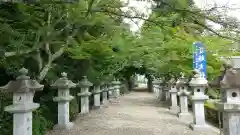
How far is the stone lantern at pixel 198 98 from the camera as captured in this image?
281 inches

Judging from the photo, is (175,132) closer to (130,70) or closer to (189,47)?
(189,47)

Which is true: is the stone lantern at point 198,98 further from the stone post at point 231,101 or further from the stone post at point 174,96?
the stone post at point 174,96

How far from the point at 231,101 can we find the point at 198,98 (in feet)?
10.9

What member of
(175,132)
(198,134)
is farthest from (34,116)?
(198,134)

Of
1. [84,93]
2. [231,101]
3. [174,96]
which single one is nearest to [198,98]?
[231,101]

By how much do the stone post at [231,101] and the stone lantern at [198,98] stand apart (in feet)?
10.5

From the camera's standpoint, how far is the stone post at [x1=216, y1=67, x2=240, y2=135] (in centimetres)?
384

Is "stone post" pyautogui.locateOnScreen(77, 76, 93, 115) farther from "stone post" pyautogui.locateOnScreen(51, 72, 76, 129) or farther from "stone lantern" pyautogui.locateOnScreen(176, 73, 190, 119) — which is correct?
"stone lantern" pyautogui.locateOnScreen(176, 73, 190, 119)

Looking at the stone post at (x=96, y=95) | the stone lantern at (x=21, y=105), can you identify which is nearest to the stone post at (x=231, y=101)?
the stone lantern at (x=21, y=105)

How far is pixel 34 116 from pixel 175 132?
3.48 metres

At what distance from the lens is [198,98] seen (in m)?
7.17

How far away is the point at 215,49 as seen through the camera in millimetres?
9008

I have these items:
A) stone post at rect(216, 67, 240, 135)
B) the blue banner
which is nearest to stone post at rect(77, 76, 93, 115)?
the blue banner

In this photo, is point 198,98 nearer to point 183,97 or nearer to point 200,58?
point 200,58
